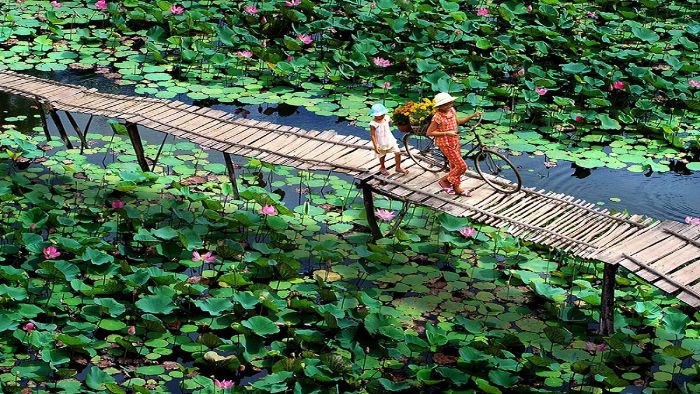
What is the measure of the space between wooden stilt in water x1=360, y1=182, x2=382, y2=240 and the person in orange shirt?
0.65 m

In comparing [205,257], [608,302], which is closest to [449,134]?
[608,302]

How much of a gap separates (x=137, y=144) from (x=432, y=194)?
2882 mm

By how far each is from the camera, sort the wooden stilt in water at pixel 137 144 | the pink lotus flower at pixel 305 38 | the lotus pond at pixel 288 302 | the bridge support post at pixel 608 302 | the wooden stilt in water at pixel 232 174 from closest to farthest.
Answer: the lotus pond at pixel 288 302, the bridge support post at pixel 608 302, the wooden stilt in water at pixel 232 174, the wooden stilt in water at pixel 137 144, the pink lotus flower at pixel 305 38

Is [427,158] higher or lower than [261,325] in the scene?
higher

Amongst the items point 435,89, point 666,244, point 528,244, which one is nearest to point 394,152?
point 528,244

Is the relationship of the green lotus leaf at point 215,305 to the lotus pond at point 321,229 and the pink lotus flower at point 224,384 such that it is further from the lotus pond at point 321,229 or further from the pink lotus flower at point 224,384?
the pink lotus flower at point 224,384

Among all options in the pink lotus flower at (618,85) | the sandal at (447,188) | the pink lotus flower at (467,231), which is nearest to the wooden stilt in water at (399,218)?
the sandal at (447,188)

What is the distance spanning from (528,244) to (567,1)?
6.65 metres

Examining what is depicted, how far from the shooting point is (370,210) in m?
8.97

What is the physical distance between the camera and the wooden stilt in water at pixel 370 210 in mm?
8875

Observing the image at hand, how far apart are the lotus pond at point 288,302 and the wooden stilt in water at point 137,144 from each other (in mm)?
267

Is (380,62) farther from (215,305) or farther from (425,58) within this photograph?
(215,305)

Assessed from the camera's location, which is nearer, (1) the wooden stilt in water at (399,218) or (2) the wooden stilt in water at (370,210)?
(2) the wooden stilt in water at (370,210)

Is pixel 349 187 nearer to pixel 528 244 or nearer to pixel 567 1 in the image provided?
pixel 528 244
